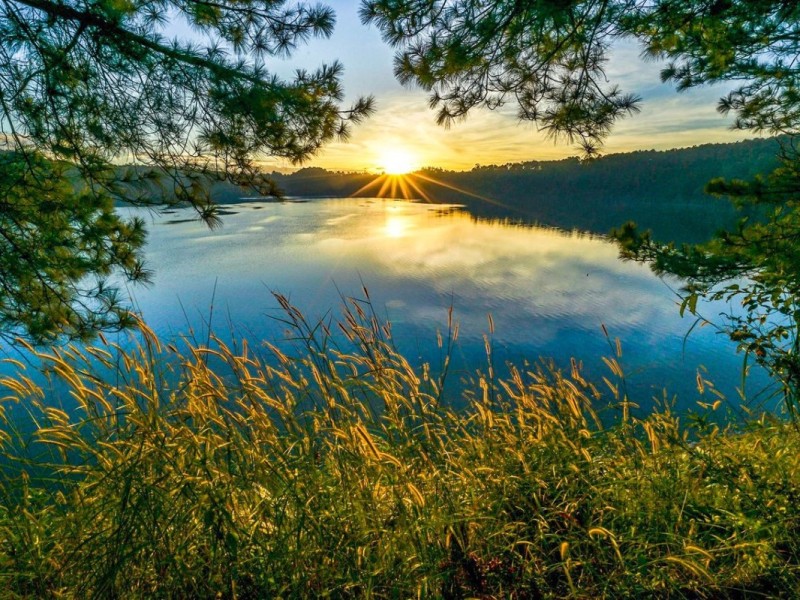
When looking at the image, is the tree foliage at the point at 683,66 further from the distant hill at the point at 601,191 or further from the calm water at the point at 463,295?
the distant hill at the point at 601,191

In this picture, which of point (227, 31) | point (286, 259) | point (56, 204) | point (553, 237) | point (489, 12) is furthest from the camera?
point (553, 237)

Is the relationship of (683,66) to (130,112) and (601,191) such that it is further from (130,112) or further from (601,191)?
(601,191)

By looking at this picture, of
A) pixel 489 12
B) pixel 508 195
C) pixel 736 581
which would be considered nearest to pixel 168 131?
pixel 489 12

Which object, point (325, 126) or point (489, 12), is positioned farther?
point (325, 126)

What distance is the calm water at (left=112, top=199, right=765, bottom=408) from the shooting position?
1011cm

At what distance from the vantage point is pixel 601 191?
69375mm

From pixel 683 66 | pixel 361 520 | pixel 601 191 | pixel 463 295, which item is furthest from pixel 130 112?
pixel 601 191

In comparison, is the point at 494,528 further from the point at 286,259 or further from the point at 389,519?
the point at 286,259

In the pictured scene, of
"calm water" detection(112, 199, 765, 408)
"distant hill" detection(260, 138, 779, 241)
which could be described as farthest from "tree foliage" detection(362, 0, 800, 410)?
"distant hill" detection(260, 138, 779, 241)

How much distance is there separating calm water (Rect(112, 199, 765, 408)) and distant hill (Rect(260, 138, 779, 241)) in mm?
16039

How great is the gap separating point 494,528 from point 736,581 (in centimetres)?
96

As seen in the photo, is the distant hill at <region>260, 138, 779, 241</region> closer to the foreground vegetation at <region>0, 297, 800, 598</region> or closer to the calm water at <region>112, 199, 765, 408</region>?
the calm water at <region>112, 199, 765, 408</region>

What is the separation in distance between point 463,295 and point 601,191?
65532mm

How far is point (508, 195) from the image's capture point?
82.6 m
